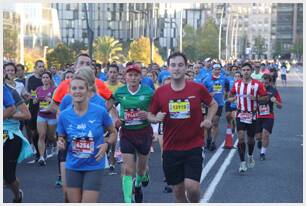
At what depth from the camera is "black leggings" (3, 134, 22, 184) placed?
8.50m

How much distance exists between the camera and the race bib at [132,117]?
29.9 feet

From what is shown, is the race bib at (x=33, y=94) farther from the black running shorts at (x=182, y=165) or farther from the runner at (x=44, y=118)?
the black running shorts at (x=182, y=165)

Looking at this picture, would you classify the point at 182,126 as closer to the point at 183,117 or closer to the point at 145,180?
the point at 183,117

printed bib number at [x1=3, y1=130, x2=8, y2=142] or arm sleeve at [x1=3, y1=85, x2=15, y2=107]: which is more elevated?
arm sleeve at [x1=3, y1=85, x2=15, y2=107]

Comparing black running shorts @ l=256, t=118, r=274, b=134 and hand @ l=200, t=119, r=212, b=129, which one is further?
black running shorts @ l=256, t=118, r=274, b=134

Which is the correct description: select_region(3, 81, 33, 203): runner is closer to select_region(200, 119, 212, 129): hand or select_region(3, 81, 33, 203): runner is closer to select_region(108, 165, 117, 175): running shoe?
select_region(200, 119, 212, 129): hand

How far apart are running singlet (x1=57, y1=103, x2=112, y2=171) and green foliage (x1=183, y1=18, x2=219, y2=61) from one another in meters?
77.4

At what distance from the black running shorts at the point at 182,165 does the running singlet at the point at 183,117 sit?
0.06 m

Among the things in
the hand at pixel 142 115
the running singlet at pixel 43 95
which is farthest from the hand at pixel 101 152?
the running singlet at pixel 43 95

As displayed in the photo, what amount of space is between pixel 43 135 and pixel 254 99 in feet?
11.4

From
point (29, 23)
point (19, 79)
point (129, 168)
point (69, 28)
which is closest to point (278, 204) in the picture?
point (129, 168)

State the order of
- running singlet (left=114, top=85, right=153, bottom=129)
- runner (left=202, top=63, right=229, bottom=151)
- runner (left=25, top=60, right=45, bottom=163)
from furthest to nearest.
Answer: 1. runner (left=202, top=63, right=229, bottom=151)
2. runner (left=25, top=60, right=45, bottom=163)
3. running singlet (left=114, top=85, right=153, bottom=129)

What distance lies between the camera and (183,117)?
24.8ft

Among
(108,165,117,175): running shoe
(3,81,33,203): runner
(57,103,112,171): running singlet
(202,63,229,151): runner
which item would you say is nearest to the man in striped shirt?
(108,165,117,175): running shoe
